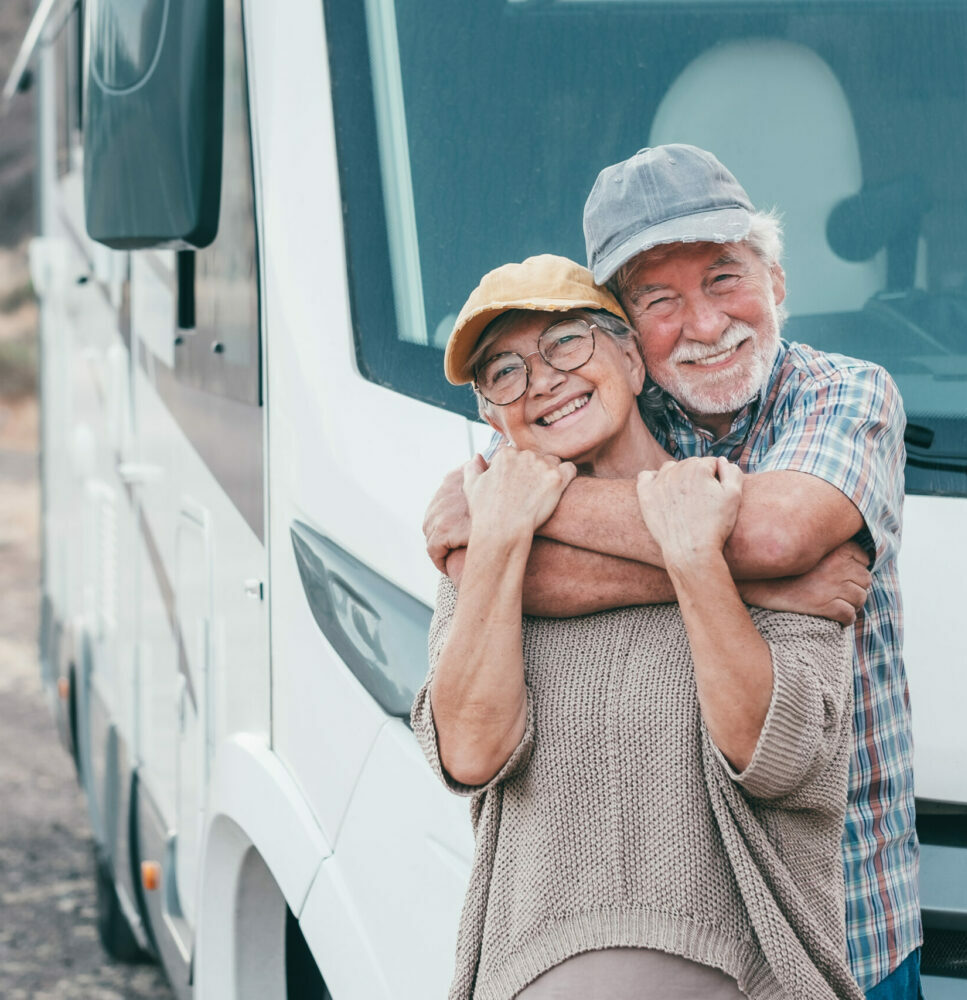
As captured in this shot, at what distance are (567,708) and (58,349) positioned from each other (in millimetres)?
4583

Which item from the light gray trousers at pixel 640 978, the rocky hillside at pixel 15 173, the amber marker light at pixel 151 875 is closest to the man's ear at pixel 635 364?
the light gray trousers at pixel 640 978

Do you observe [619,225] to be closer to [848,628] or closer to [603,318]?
[603,318]

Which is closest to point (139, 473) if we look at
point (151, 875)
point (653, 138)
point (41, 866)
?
point (151, 875)

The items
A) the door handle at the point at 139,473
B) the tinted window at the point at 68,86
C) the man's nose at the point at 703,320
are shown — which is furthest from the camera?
the tinted window at the point at 68,86

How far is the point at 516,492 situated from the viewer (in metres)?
1.72

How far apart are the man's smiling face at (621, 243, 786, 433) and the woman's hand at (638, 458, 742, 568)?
0.24 meters

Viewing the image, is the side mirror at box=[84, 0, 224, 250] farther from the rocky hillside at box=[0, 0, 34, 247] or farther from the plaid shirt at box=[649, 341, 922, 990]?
the rocky hillside at box=[0, 0, 34, 247]

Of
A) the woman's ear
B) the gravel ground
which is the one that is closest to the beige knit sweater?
the woman's ear

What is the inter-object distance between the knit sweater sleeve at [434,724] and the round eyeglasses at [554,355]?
0.82 feet

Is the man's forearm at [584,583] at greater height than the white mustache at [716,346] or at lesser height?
lesser

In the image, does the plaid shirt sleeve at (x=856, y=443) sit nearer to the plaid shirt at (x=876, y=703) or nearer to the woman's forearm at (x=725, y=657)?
the plaid shirt at (x=876, y=703)

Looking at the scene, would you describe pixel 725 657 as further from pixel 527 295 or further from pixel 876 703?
pixel 527 295

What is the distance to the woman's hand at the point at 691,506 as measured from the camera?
5.11 feet

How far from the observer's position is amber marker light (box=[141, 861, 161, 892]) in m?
3.53
